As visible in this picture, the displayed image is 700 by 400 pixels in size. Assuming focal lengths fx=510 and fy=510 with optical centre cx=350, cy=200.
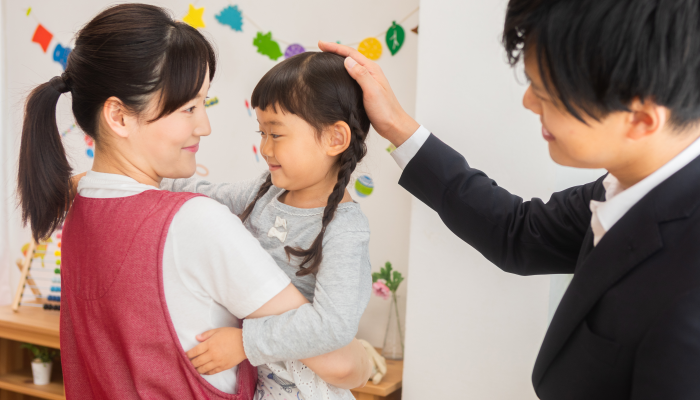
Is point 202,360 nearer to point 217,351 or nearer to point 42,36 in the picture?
point 217,351

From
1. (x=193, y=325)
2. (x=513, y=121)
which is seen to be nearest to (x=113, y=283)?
(x=193, y=325)

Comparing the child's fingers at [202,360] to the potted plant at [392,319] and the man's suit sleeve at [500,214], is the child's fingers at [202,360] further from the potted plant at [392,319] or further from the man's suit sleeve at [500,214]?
the potted plant at [392,319]

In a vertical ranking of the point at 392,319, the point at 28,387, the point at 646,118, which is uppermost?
the point at 646,118

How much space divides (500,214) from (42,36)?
10.1 feet

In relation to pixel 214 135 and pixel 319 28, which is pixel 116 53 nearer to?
pixel 319 28

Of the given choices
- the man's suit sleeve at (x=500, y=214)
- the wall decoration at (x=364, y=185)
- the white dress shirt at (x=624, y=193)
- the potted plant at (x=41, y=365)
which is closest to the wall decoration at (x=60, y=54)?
the potted plant at (x=41, y=365)

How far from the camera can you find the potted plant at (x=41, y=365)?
2707mm

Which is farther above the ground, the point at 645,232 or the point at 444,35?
the point at 444,35

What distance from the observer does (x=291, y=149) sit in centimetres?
111

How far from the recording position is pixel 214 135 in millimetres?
2689

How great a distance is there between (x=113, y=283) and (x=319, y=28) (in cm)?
183

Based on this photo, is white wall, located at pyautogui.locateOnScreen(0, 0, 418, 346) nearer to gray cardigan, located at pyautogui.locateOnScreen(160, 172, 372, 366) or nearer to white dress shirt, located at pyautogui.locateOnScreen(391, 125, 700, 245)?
gray cardigan, located at pyautogui.locateOnScreen(160, 172, 372, 366)

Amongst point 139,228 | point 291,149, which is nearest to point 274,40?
point 291,149

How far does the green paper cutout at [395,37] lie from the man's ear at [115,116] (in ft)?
5.08
